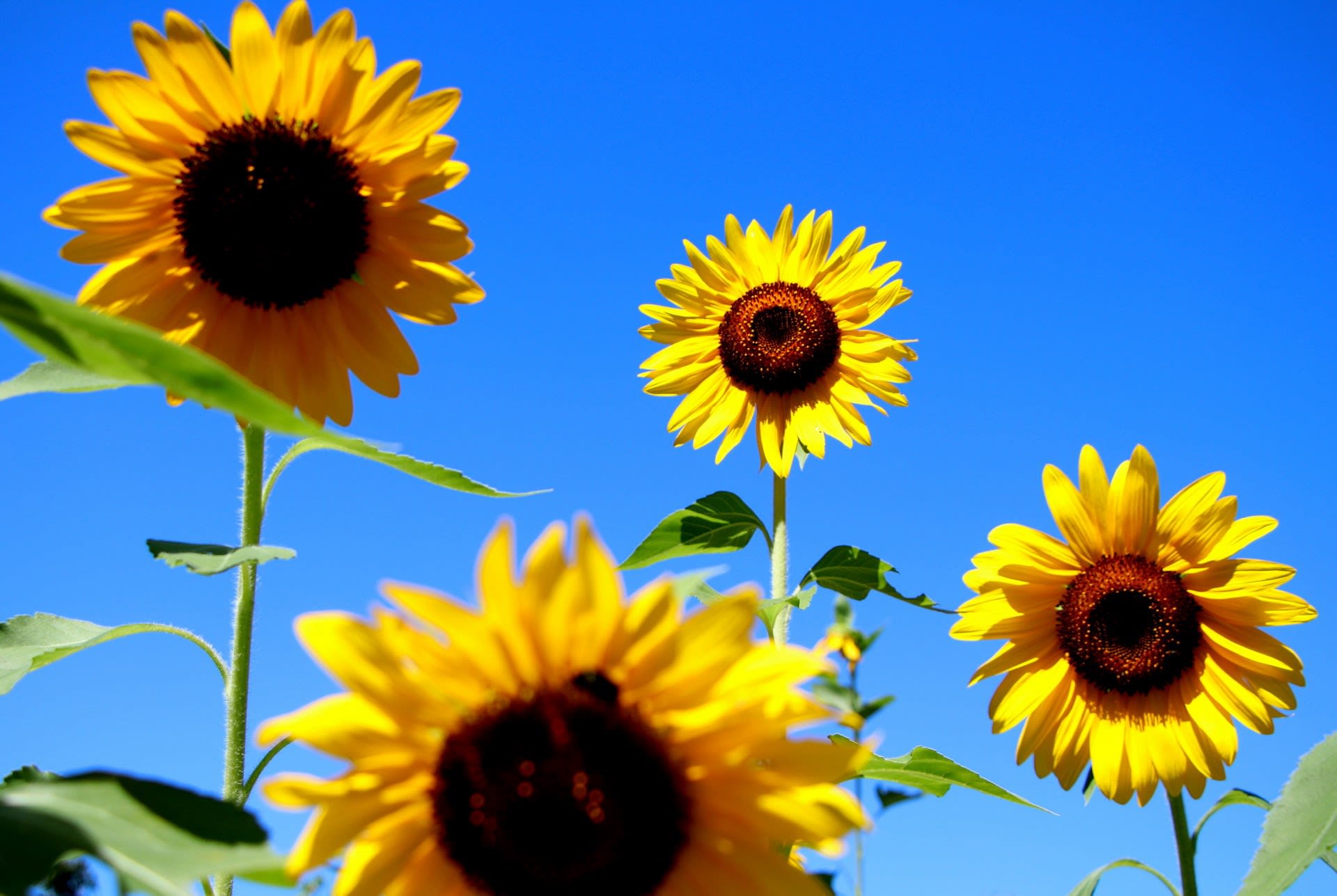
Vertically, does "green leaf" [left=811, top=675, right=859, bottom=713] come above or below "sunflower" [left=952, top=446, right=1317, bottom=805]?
below

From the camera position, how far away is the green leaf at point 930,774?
2291 millimetres

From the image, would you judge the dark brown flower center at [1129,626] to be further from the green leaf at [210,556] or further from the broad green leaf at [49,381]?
the broad green leaf at [49,381]

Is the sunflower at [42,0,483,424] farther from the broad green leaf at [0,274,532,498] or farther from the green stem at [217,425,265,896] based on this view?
the broad green leaf at [0,274,532,498]

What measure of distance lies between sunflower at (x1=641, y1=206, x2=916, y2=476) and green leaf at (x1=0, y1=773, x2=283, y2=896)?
3.50 metres

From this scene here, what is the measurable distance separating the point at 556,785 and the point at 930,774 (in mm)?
1316

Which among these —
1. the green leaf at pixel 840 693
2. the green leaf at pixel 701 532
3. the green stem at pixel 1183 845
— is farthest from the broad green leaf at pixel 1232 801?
the green leaf at pixel 840 693

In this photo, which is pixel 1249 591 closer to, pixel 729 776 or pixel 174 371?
pixel 729 776

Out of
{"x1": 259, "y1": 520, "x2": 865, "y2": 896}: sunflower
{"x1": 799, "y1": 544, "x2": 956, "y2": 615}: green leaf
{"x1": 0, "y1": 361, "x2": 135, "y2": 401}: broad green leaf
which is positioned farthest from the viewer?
{"x1": 799, "y1": 544, "x2": 956, "y2": 615}: green leaf

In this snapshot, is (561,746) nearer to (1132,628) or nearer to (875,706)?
(1132,628)

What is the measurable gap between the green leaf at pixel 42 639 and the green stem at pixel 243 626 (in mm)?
193

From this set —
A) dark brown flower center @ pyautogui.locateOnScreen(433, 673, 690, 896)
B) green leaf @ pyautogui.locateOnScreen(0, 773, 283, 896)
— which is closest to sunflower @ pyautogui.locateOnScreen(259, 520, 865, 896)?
dark brown flower center @ pyautogui.locateOnScreen(433, 673, 690, 896)

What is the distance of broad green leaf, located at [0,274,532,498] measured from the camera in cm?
106

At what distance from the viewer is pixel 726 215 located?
4.91 metres

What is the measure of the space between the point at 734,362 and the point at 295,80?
2.73 metres
